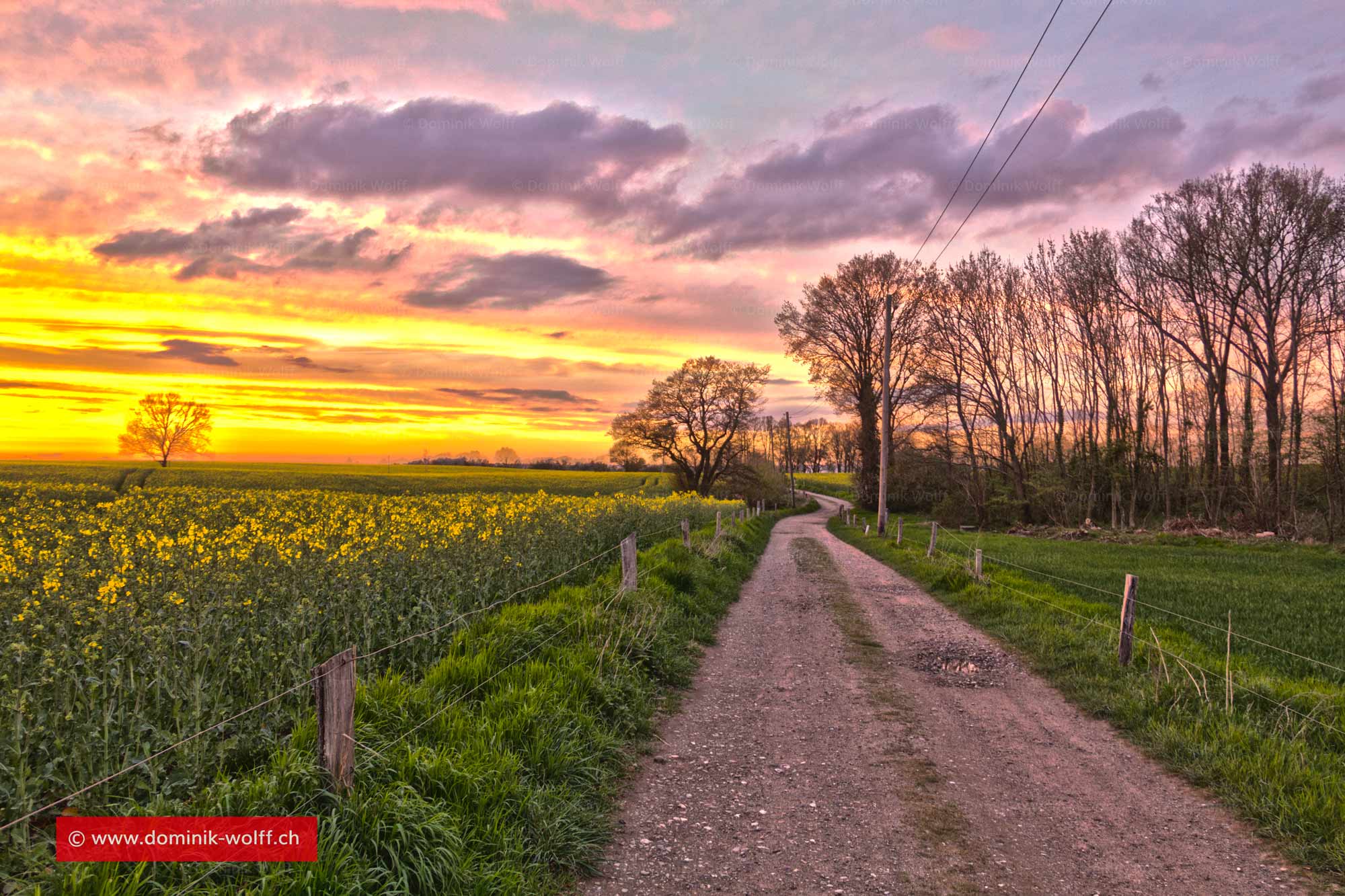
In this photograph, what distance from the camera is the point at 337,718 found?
3.79 metres

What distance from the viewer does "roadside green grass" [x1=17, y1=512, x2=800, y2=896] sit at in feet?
10.5

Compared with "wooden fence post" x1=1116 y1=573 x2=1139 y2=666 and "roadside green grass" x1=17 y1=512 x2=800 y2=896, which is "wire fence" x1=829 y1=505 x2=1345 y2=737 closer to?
"wooden fence post" x1=1116 y1=573 x2=1139 y2=666

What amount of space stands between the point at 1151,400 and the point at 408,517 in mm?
37923

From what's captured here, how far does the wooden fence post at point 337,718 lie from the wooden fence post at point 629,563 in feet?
20.4

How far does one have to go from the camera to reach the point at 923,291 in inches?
1550

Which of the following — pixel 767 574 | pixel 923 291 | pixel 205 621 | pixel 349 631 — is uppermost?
pixel 923 291

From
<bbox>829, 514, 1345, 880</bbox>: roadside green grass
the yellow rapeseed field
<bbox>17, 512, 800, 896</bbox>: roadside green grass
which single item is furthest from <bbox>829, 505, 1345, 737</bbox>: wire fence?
the yellow rapeseed field

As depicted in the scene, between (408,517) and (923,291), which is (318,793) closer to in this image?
(408,517)

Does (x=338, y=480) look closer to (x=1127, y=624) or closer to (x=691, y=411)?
(x=691, y=411)

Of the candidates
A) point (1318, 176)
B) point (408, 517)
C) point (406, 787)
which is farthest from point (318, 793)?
point (1318, 176)

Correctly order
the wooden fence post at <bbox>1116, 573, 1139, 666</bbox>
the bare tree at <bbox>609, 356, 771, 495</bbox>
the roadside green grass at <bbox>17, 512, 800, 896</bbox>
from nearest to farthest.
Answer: the roadside green grass at <bbox>17, 512, 800, 896</bbox> → the wooden fence post at <bbox>1116, 573, 1139, 666</bbox> → the bare tree at <bbox>609, 356, 771, 495</bbox>

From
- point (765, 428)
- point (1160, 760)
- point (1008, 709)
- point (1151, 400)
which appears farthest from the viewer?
point (765, 428)

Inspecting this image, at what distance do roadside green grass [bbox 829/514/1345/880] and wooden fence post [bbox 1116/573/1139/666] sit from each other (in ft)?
0.42

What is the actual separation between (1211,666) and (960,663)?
8.95 ft
